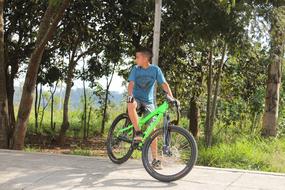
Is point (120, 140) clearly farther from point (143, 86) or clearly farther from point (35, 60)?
point (35, 60)

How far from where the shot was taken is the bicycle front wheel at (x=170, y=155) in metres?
6.16

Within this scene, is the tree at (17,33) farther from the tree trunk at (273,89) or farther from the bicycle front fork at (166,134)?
the bicycle front fork at (166,134)

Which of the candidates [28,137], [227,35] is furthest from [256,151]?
[28,137]

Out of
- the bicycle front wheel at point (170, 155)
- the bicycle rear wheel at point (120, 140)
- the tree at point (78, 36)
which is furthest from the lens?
the tree at point (78, 36)

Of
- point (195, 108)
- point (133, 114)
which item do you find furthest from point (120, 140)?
point (195, 108)

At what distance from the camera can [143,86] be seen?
6.86 meters

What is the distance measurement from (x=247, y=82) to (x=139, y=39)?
13.4 ft

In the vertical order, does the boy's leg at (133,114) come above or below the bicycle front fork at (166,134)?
above

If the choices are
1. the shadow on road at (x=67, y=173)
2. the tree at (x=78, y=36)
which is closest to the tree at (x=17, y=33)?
the tree at (x=78, y=36)

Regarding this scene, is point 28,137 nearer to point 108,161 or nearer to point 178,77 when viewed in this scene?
point 178,77

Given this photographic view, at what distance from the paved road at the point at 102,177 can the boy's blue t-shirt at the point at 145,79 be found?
97cm

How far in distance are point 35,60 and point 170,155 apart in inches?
214

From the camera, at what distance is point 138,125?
670 cm

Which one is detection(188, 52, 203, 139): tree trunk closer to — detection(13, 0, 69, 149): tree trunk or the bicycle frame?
detection(13, 0, 69, 149): tree trunk
